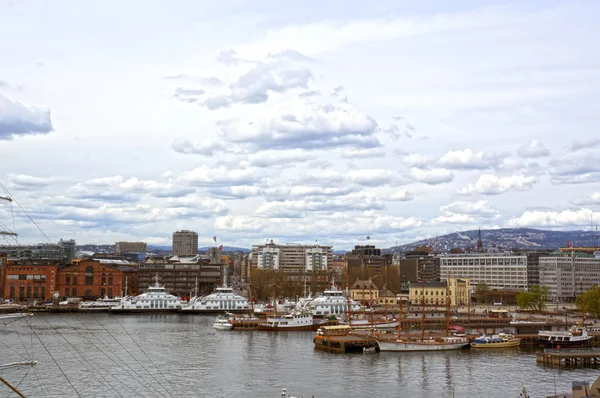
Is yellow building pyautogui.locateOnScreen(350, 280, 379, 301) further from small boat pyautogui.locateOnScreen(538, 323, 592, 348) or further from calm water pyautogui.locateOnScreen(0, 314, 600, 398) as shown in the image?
small boat pyautogui.locateOnScreen(538, 323, 592, 348)

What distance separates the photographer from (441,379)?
45.5 meters

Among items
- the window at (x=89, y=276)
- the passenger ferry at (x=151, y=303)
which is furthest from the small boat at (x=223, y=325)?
the window at (x=89, y=276)

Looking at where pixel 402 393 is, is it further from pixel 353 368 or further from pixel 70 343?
pixel 70 343

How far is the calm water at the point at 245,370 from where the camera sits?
4031cm

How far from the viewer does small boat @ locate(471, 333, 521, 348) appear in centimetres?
6256

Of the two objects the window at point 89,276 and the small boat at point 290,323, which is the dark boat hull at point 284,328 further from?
the window at point 89,276

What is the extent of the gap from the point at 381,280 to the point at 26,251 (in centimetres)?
7746

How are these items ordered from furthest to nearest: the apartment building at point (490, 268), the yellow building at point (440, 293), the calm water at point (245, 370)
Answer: the apartment building at point (490, 268)
the yellow building at point (440, 293)
the calm water at point (245, 370)

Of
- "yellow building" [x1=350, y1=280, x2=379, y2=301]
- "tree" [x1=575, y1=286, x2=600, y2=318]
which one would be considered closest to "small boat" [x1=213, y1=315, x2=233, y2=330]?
"yellow building" [x1=350, y1=280, x2=379, y2=301]

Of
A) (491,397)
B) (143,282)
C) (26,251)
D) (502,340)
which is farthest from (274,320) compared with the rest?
(26,251)

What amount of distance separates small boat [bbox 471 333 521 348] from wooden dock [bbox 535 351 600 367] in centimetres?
966

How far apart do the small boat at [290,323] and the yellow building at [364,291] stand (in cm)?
3306

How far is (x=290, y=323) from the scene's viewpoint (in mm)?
79312

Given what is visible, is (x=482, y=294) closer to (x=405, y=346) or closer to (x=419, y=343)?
(x=419, y=343)
